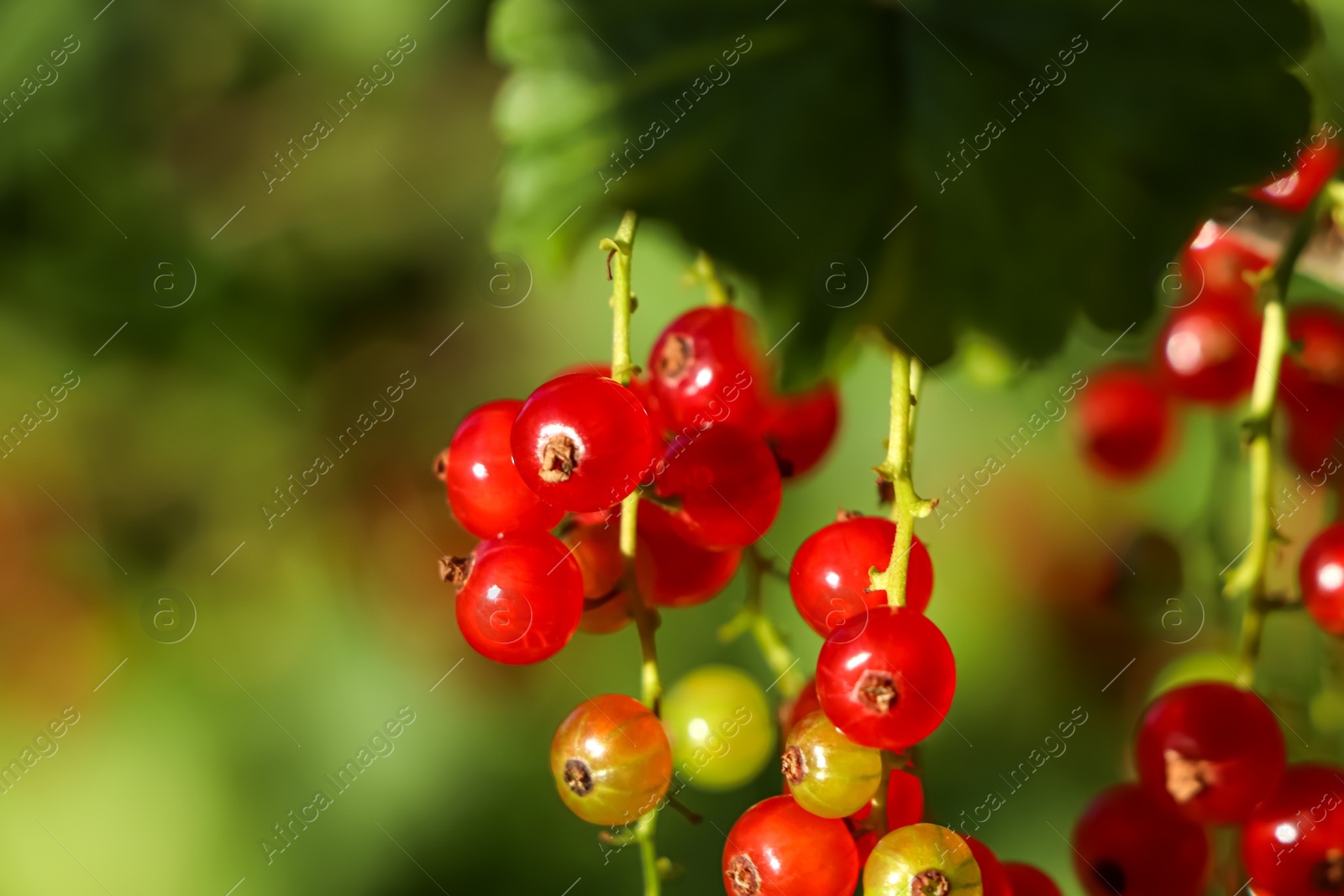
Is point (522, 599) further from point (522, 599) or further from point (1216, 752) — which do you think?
point (1216, 752)

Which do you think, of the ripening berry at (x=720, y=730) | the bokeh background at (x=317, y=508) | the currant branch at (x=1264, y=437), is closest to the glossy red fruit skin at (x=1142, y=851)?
the currant branch at (x=1264, y=437)

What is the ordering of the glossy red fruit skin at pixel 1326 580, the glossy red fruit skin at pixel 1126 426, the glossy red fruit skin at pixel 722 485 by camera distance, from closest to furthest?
the glossy red fruit skin at pixel 722 485 < the glossy red fruit skin at pixel 1326 580 < the glossy red fruit skin at pixel 1126 426

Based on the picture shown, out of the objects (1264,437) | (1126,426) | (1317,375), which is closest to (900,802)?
(1264,437)

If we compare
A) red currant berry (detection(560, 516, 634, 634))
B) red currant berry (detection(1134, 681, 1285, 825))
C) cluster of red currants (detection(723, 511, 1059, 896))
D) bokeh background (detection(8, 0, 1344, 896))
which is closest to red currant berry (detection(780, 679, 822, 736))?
cluster of red currants (detection(723, 511, 1059, 896))

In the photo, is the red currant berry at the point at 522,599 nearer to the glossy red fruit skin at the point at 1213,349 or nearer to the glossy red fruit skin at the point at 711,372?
the glossy red fruit skin at the point at 711,372

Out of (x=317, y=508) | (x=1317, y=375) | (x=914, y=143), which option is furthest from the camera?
(x=317, y=508)

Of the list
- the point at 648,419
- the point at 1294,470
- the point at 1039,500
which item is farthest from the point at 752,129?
the point at 1039,500

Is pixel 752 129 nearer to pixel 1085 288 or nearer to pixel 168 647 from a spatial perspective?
pixel 1085 288

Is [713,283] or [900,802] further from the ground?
[713,283]
